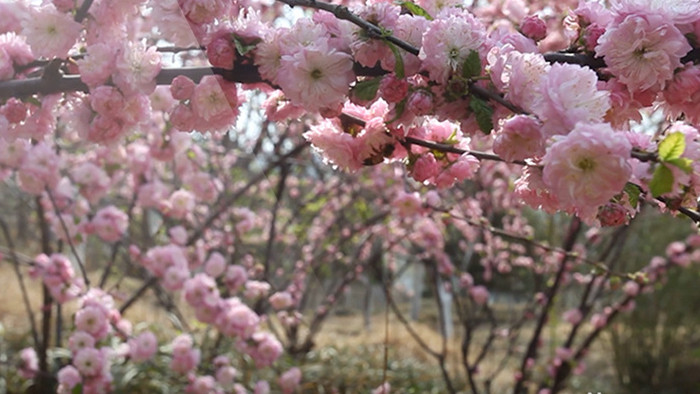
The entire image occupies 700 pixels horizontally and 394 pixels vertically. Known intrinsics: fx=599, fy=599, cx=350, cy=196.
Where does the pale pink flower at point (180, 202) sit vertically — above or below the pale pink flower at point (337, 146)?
below

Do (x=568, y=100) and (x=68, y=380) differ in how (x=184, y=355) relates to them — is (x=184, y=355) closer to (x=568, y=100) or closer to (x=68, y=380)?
(x=68, y=380)

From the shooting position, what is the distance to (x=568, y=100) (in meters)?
0.67

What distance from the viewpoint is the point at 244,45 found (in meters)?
0.89

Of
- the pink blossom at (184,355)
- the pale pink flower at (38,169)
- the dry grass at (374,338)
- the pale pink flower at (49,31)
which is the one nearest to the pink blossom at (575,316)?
the dry grass at (374,338)

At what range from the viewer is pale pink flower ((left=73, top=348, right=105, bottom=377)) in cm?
225

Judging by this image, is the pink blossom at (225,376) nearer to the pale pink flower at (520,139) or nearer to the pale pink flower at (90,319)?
the pale pink flower at (90,319)

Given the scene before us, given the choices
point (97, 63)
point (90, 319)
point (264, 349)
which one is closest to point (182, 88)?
point (97, 63)

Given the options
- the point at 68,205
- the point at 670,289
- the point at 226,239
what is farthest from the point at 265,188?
the point at 670,289

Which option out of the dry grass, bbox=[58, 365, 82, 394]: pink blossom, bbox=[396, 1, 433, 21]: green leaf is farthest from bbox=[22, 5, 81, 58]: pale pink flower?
the dry grass

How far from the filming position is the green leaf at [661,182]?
60cm

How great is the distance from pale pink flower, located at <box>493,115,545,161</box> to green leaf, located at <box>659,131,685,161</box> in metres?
0.13

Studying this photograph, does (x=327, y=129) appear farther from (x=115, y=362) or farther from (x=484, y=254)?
(x=484, y=254)

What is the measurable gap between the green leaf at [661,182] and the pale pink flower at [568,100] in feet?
0.29

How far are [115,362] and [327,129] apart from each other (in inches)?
129
